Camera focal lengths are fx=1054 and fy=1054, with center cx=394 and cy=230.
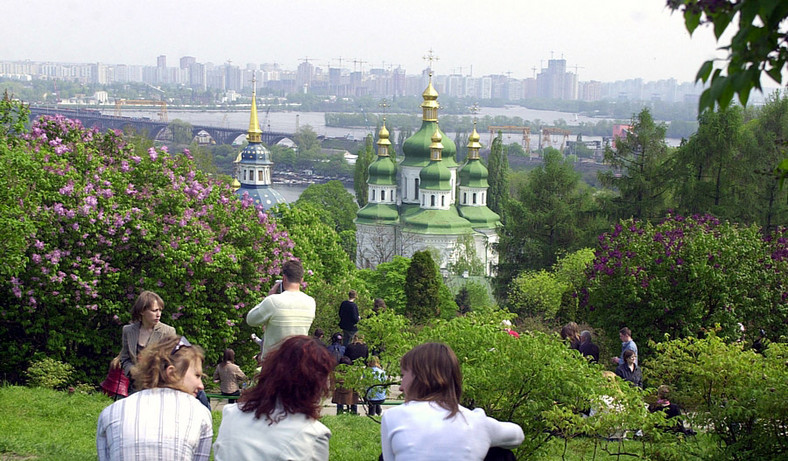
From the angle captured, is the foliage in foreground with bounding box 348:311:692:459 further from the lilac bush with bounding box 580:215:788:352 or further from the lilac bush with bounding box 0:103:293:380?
the lilac bush with bounding box 580:215:788:352

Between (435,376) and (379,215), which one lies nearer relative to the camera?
(435,376)

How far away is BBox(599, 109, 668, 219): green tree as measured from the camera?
107 ft

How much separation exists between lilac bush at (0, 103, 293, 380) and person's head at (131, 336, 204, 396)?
876cm


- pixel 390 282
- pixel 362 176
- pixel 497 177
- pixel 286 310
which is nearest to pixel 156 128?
pixel 362 176

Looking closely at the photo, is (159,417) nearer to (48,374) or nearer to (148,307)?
(148,307)

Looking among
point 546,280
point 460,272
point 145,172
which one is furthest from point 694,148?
point 145,172

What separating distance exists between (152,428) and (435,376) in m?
1.09

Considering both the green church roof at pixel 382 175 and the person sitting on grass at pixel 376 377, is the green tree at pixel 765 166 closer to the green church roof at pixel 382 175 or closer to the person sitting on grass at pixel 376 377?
the person sitting on grass at pixel 376 377

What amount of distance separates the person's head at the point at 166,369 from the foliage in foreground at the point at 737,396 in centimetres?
330

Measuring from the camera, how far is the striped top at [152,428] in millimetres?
3967

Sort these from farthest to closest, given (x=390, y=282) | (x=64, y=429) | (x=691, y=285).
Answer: (x=390, y=282) < (x=691, y=285) < (x=64, y=429)

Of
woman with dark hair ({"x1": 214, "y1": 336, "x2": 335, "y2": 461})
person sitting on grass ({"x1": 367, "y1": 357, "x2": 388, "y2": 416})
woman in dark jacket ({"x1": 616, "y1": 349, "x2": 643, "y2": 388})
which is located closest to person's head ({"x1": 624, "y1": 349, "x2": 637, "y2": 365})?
woman in dark jacket ({"x1": 616, "y1": 349, "x2": 643, "y2": 388})

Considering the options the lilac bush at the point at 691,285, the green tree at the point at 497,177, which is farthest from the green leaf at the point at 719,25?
the green tree at the point at 497,177

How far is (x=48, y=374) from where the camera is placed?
12078 millimetres
